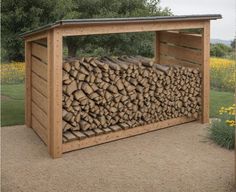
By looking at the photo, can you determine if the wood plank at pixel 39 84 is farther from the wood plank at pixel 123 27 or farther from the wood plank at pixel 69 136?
the wood plank at pixel 123 27

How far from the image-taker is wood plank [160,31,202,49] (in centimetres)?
796

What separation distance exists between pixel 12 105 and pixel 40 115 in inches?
112

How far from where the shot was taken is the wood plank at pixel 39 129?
259 inches

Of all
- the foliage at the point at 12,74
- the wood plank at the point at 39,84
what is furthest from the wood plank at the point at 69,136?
the foliage at the point at 12,74

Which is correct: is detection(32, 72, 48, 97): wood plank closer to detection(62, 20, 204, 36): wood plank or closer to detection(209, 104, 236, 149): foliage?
detection(62, 20, 204, 36): wood plank

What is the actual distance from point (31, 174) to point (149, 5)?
14.5 metres

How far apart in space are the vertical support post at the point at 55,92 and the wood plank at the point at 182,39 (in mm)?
3318

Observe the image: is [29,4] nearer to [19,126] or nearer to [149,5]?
[149,5]

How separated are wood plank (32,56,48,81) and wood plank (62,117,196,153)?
1.19m

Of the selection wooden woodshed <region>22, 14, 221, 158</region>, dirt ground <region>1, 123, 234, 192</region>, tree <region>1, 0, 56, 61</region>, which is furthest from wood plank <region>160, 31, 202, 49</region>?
tree <region>1, 0, 56, 61</region>

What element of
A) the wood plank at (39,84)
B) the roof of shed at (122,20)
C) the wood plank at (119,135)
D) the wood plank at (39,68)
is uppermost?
the roof of shed at (122,20)

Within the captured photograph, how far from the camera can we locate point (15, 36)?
14.8 meters

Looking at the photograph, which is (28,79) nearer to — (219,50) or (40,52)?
(40,52)

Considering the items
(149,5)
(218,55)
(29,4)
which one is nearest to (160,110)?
(29,4)
